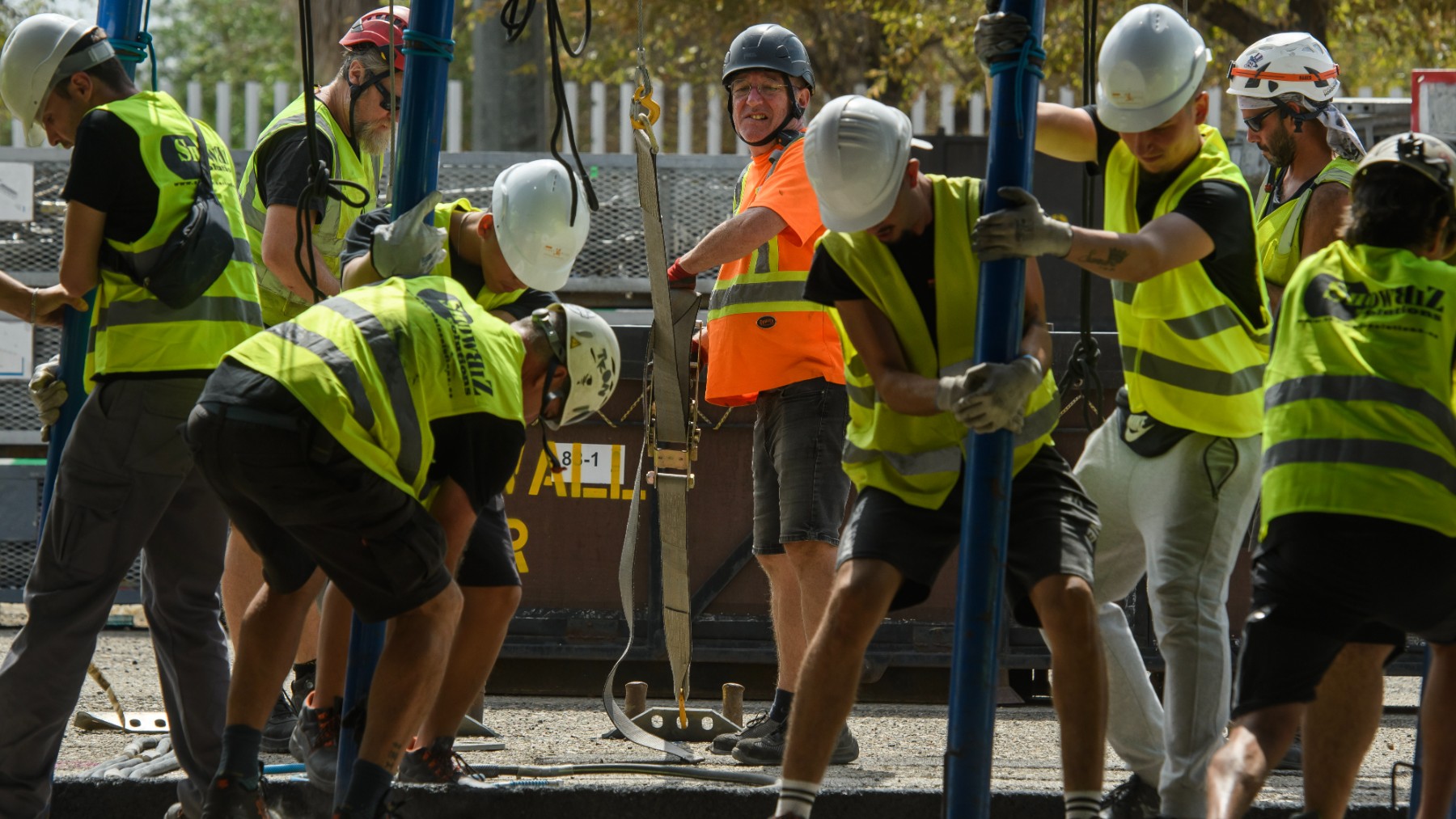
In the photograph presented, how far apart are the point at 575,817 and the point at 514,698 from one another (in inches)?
92.8

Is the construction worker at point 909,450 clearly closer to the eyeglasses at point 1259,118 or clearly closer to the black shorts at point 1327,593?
the black shorts at point 1327,593

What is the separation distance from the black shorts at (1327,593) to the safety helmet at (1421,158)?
829mm

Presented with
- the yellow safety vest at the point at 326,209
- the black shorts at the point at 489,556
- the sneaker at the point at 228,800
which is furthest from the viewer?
the yellow safety vest at the point at 326,209

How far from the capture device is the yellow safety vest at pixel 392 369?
3.73m

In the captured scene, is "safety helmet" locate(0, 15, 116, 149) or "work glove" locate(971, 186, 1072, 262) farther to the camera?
"safety helmet" locate(0, 15, 116, 149)

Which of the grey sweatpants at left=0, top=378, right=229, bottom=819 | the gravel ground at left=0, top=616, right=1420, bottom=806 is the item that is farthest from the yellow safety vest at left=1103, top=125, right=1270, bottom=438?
the grey sweatpants at left=0, top=378, right=229, bottom=819

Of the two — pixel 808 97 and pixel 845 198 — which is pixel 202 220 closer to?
pixel 845 198

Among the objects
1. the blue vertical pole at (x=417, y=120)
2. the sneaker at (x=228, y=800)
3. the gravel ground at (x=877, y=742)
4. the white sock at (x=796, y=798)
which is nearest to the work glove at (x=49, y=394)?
the gravel ground at (x=877, y=742)

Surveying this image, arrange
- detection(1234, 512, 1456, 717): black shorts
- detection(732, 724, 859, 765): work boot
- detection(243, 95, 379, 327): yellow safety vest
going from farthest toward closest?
detection(243, 95, 379, 327): yellow safety vest, detection(732, 724, 859, 765): work boot, detection(1234, 512, 1456, 717): black shorts

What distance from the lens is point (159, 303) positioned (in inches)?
177

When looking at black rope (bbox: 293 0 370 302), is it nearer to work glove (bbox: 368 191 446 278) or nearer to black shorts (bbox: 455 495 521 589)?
work glove (bbox: 368 191 446 278)

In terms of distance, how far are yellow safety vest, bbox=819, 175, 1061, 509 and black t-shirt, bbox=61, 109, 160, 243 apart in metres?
1.90

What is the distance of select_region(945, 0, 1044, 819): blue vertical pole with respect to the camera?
3514mm

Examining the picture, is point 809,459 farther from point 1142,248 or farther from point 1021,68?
point 1021,68
